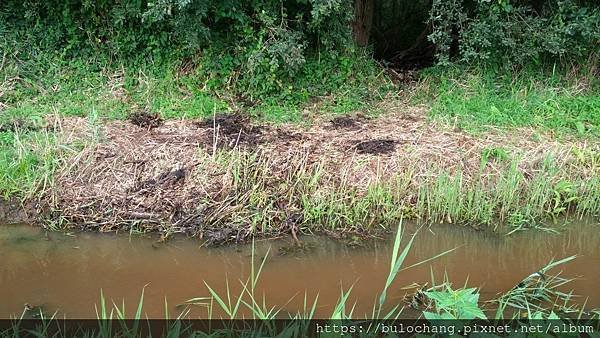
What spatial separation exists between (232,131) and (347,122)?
127 cm

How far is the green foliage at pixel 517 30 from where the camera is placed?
6566mm

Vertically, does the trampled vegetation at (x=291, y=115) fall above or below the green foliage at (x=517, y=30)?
below

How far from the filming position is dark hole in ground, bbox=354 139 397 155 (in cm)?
561

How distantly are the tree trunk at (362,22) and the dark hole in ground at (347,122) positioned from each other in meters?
1.52

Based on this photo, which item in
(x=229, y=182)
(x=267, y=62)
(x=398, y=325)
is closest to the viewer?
(x=398, y=325)

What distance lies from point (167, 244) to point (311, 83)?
9.80ft

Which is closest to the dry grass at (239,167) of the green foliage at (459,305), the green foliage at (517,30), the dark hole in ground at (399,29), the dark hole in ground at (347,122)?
the dark hole in ground at (347,122)

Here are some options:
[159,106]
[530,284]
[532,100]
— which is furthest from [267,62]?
[530,284]

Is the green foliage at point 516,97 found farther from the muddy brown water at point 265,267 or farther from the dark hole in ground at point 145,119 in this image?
the dark hole in ground at point 145,119

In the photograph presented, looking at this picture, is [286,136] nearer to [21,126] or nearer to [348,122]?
[348,122]

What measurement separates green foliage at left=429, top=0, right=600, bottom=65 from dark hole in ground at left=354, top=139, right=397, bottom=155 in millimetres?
1640

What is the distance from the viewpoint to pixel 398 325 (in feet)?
11.4

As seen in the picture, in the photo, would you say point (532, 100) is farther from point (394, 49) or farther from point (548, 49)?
point (394, 49)

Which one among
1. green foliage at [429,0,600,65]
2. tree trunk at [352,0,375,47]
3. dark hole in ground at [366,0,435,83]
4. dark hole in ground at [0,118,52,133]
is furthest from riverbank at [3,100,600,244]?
dark hole in ground at [366,0,435,83]
